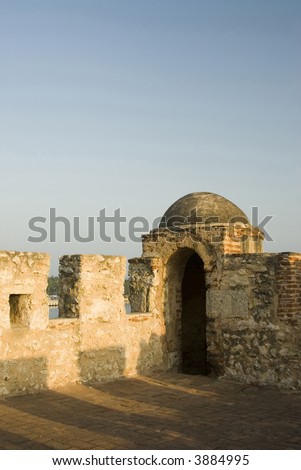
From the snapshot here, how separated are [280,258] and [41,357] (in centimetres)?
387

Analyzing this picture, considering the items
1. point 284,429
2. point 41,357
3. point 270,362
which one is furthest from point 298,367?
point 41,357

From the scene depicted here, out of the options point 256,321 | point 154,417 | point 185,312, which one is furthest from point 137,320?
point 154,417

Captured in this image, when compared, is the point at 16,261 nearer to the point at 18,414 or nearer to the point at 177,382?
the point at 18,414

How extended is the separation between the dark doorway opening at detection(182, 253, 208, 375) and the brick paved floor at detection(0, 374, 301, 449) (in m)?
2.54

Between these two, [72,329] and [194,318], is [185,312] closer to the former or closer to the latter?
[194,318]

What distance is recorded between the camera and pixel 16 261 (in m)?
7.12

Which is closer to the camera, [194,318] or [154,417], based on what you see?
[154,417]

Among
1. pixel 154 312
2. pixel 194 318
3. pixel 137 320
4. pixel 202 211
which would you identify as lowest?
pixel 194 318

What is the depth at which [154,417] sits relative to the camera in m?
6.04

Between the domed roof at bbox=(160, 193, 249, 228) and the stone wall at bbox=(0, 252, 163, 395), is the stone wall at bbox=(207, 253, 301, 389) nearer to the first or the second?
the stone wall at bbox=(0, 252, 163, 395)

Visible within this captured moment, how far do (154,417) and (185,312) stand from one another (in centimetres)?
503

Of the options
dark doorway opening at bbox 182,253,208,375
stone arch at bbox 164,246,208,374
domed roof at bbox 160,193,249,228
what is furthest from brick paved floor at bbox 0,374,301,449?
domed roof at bbox 160,193,249,228

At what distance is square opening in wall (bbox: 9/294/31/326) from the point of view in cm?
728

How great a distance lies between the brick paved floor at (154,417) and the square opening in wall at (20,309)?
1.05 meters
